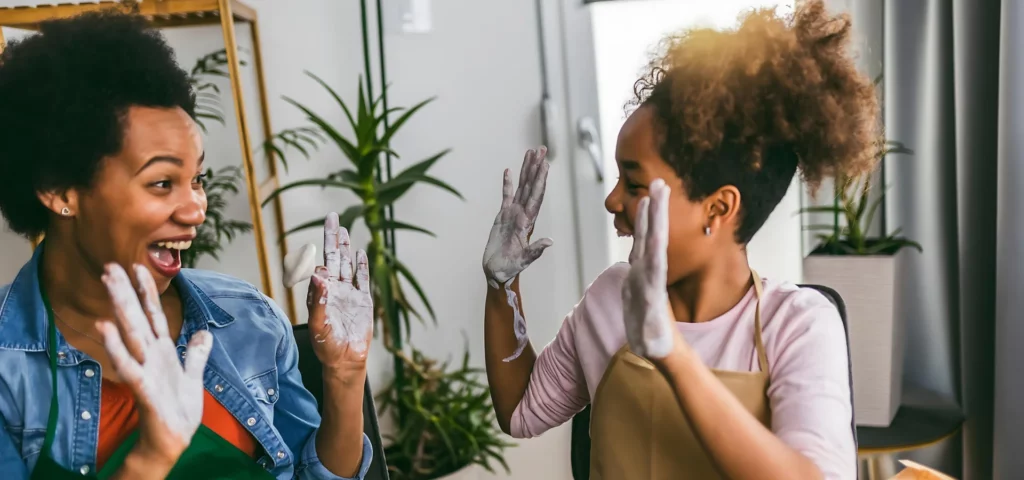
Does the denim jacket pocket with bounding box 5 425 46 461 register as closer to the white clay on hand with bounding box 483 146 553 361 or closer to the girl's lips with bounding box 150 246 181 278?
the girl's lips with bounding box 150 246 181 278

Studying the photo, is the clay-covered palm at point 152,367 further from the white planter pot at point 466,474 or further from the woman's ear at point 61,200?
the white planter pot at point 466,474

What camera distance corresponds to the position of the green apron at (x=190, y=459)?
0.81 meters

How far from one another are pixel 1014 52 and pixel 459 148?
1210mm

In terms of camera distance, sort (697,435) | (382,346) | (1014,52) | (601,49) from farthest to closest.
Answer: (382,346) < (601,49) < (1014,52) < (697,435)

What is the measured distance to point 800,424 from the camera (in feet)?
2.62

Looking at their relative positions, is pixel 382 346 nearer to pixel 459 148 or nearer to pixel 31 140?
pixel 459 148

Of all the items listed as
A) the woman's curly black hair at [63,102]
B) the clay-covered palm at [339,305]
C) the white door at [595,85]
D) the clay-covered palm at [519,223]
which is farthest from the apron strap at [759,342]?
the white door at [595,85]

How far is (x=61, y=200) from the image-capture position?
32.2 inches

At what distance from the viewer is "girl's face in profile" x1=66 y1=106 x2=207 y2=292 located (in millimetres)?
806

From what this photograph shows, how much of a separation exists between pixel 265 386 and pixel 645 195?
0.50 metres

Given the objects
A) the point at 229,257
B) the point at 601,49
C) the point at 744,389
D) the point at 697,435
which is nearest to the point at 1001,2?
the point at 601,49

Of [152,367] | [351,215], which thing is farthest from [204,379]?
[351,215]

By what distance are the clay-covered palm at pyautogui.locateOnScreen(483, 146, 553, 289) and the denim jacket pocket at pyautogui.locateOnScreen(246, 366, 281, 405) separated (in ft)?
0.95

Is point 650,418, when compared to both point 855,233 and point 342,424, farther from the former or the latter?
point 855,233
